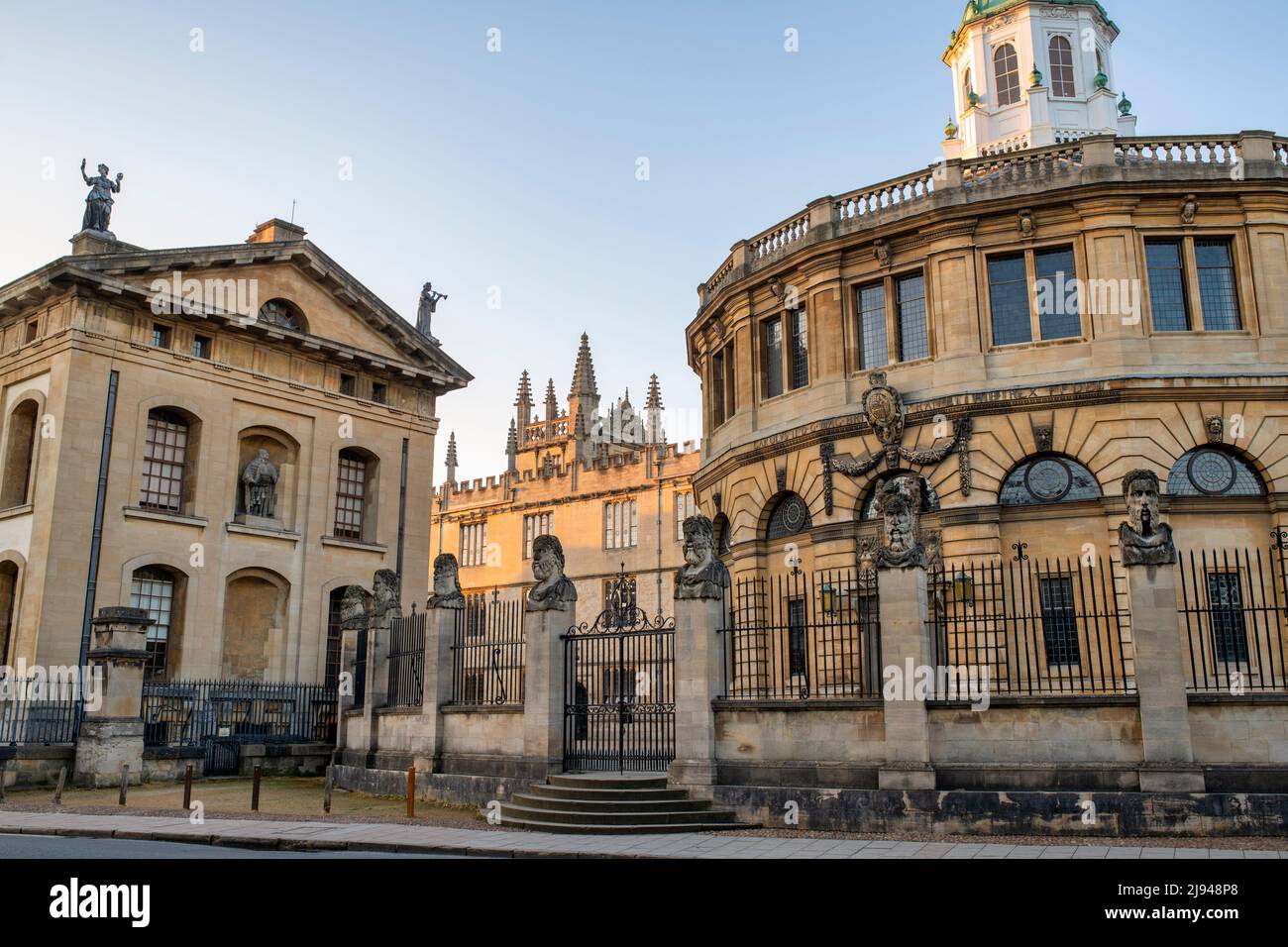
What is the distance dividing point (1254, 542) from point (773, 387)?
505 inches

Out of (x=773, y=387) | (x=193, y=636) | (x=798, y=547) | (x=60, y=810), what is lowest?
(x=60, y=810)

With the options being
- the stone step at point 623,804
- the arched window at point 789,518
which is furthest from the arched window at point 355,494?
the stone step at point 623,804

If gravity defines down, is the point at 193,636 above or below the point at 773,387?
below

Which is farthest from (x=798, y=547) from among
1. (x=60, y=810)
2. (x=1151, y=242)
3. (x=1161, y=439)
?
(x=60, y=810)

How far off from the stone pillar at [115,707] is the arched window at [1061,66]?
4360 centimetres

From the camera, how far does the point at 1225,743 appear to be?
589 inches

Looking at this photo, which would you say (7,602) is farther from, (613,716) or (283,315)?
(613,716)

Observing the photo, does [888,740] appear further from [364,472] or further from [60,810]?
[364,472]

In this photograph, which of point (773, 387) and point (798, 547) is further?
point (773, 387)

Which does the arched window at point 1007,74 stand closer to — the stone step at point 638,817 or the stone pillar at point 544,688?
the stone pillar at point 544,688

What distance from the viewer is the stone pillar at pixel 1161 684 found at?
14648mm

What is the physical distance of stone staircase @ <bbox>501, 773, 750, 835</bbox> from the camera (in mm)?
16266

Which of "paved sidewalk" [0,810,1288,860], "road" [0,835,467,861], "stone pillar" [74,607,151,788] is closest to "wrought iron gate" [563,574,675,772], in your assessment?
"paved sidewalk" [0,810,1288,860]
